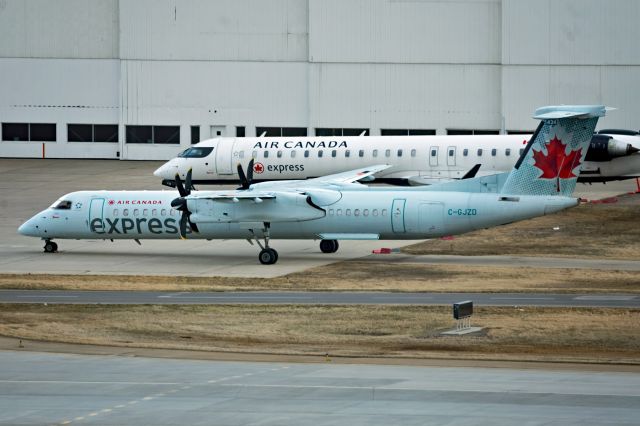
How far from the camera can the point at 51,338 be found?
3288cm

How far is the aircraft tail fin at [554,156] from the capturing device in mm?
46719

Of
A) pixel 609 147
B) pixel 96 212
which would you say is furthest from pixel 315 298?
pixel 609 147

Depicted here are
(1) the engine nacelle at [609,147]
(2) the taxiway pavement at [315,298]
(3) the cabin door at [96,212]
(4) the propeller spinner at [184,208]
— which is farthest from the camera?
(1) the engine nacelle at [609,147]

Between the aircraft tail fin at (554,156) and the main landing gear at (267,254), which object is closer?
the aircraft tail fin at (554,156)

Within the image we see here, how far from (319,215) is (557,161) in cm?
975

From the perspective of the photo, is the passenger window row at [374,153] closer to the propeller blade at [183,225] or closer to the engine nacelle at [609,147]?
the engine nacelle at [609,147]

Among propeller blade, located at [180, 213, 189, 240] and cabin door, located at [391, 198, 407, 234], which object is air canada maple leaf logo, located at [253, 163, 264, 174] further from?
cabin door, located at [391, 198, 407, 234]

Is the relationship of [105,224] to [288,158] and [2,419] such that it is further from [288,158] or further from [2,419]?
[2,419]

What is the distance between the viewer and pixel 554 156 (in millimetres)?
46812

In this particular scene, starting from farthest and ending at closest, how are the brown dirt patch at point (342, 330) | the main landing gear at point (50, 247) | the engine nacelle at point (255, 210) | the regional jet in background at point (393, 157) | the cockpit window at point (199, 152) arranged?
the cockpit window at point (199, 152)
the regional jet in background at point (393, 157)
the main landing gear at point (50, 247)
the engine nacelle at point (255, 210)
the brown dirt patch at point (342, 330)

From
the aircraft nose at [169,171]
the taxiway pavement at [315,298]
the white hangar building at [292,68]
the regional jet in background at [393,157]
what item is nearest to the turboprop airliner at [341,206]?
the taxiway pavement at [315,298]

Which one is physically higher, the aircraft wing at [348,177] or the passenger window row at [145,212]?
the aircraft wing at [348,177]

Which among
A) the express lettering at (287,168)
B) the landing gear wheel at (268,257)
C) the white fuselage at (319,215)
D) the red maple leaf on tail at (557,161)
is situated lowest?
the landing gear wheel at (268,257)

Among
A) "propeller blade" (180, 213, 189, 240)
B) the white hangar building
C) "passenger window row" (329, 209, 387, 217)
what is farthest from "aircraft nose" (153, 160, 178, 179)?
the white hangar building
